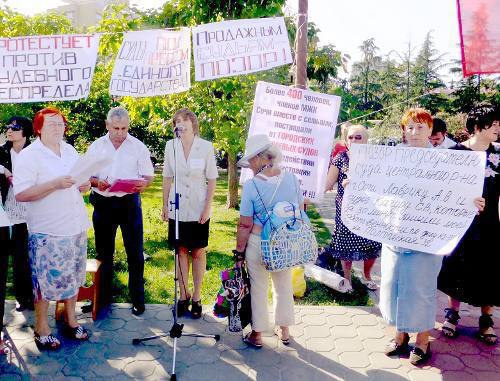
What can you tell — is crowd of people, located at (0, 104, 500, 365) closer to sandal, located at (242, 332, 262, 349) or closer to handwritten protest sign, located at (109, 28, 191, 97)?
sandal, located at (242, 332, 262, 349)

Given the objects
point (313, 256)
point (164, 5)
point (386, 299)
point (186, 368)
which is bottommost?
point (186, 368)

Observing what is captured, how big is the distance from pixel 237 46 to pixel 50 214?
7.87 ft

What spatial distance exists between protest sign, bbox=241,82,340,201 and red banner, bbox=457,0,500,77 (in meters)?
1.22

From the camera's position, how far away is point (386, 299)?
11.3 ft

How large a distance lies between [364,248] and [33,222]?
3320mm

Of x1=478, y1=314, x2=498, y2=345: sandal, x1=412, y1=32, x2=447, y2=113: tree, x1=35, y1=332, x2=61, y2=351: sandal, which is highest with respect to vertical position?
x1=412, y1=32, x2=447, y2=113: tree

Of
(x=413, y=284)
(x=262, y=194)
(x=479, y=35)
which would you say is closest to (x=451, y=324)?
(x=413, y=284)

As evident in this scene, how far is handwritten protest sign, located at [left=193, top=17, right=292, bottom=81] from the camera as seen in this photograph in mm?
4309

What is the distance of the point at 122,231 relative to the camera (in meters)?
4.23

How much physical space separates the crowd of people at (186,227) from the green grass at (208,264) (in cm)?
64

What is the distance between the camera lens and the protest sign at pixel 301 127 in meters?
4.31

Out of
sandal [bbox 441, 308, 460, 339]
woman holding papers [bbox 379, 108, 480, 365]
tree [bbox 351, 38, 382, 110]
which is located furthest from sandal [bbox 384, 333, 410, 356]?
tree [bbox 351, 38, 382, 110]

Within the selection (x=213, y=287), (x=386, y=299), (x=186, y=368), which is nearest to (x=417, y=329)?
(x=386, y=299)

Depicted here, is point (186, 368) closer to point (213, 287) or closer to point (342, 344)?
point (342, 344)
